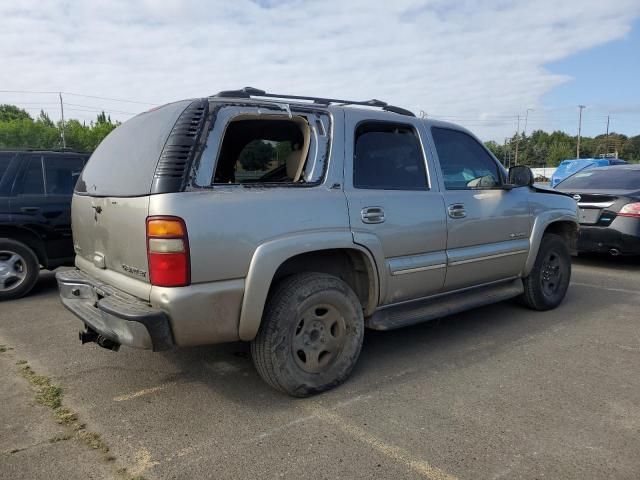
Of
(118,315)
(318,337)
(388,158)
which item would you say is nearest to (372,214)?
(388,158)

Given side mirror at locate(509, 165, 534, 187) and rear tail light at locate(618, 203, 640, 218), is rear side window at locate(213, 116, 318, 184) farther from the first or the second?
rear tail light at locate(618, 203, 640, 218)

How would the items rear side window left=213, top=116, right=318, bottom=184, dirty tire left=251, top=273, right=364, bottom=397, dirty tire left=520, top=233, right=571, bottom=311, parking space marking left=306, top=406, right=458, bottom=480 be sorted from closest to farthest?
parking space marking left=306, top=406, right=458, bottom=480, dirty tire left=251, top=273, right=364, bottom=397, rear side window left=213, top=116, right=318, bottom=184, dirty tire left=520, top=233, right=571, bottom=311

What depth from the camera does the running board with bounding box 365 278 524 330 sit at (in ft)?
12.4

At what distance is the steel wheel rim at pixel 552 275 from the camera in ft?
17.3

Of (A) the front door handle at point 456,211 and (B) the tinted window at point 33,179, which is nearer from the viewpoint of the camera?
(A) the front door handle at point 456,211

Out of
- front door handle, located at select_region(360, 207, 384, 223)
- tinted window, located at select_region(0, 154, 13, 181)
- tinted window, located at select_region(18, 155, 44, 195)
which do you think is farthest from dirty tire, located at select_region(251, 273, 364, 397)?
tinted window, located at select_region(0, 154, 13, 181)

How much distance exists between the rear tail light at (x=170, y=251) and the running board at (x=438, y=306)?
1529mm

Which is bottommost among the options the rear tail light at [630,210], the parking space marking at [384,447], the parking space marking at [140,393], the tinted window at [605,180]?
the parking space marking at [384,447]

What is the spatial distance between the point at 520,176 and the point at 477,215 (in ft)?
2.33

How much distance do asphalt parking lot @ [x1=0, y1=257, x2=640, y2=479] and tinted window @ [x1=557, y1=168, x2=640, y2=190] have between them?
374cm

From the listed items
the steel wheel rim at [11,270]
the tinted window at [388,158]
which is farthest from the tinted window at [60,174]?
the tinted window at [388,158]

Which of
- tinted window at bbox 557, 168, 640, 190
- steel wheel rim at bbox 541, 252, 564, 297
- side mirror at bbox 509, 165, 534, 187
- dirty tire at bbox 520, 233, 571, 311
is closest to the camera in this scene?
side mirror at bbox 509, 165, 534, 187

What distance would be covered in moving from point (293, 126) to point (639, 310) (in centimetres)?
426

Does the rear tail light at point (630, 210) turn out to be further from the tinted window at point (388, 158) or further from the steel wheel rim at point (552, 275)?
the tinted window at point (388, 158)
